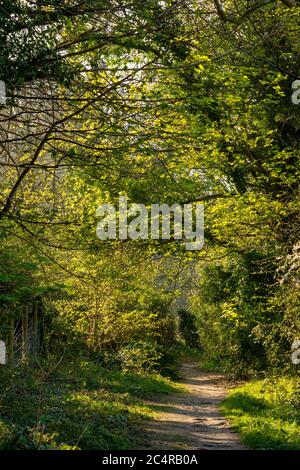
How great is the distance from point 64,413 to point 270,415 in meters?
4.45

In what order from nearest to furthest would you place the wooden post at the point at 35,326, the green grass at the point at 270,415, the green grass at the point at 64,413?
the green grass at the point at 64,413 → the green grass at the point at 270,415 → the wooden post at the point at 35,326

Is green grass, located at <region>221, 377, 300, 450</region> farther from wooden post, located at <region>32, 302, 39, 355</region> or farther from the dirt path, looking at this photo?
wooden post, located at <region>32, 302, 39, 355</region>

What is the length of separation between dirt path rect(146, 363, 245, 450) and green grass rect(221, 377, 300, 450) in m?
0.26

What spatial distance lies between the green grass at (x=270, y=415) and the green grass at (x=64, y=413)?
186cm

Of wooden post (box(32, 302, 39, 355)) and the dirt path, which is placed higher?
wooden post (box(32, 302, 39, 355))

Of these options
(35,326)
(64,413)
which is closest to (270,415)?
(64,413)

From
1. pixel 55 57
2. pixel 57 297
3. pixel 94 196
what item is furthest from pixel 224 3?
pixel 57 297

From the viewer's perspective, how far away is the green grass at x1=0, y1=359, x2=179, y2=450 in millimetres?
6922

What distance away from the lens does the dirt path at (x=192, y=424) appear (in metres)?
9.09

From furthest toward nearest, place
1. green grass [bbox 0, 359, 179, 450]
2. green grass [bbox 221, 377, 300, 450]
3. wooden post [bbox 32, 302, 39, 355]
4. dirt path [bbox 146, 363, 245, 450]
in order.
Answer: wooden post [bbox 32, 302, 39, 355]
dirt path [bbox 146, 363, 245, 450]
green grass [bbox 221, 377, 300, 450]
green grass [bbox 0, 359, 179, 450]

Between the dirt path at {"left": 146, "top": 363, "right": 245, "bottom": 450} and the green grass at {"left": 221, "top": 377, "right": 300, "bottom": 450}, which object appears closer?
the green grass at {"left": 221, "top": 377, "right": 300, "bottom": 450}

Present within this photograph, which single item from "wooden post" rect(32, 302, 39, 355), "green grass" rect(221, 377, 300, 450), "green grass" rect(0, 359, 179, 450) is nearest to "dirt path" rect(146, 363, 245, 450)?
"green grass" rect(221, 377, 300, 450)

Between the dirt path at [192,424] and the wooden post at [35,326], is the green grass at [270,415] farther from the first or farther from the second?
the wooden post at [35,326]

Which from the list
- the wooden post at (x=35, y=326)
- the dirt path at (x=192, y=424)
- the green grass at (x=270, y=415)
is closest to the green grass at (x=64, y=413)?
the dirt path at (x=192, y=424)
